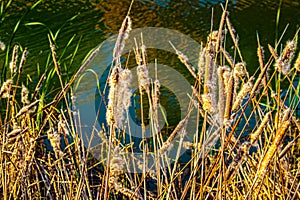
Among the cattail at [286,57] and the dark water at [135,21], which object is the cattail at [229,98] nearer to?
the cattail at [286,57]

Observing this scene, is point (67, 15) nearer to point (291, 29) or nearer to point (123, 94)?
point (291, 29)

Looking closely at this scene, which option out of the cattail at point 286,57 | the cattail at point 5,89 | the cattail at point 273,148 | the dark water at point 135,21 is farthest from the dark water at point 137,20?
the cattail at point 273,148

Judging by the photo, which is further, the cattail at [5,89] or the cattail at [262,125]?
the cattail at [5,89]

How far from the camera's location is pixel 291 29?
7859 millimetres

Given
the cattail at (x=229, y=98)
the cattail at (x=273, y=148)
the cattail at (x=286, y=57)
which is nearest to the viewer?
the cattail at (x=273, y=148)

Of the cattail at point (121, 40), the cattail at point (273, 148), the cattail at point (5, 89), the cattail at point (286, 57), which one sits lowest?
the cattail at point (273, 148)

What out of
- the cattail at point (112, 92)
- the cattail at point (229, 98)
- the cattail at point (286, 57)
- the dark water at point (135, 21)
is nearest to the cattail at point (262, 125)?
the cattail at point (229, 98)

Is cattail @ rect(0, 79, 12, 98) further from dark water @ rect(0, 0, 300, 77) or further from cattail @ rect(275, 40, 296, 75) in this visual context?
dark water @ rect(0, 0, 300, 77)

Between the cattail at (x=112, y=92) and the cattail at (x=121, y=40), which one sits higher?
the cattail at (x=121, y=40)

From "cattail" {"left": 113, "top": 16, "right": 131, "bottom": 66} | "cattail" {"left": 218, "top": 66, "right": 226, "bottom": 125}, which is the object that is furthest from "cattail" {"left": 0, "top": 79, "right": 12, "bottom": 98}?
"cattail" {"left": 218, "top": 66, "right": 226, "bottom": 125}

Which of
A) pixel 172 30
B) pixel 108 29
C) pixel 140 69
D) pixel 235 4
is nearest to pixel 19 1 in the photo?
pixel 108 29

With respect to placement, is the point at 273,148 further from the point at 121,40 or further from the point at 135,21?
the point at 135,21

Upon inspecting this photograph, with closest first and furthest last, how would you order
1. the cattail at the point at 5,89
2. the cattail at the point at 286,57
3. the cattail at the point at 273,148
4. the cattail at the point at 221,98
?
the cattail at the point at 273,148
the cattail at the point at 221,98
the cattail at the point at 286,57
the cattail at the point at 5,89

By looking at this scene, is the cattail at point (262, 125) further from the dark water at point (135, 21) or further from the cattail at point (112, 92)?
the dark water at point (135, 21)
